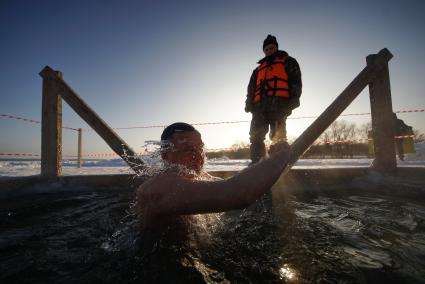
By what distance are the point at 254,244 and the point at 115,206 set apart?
1932mm

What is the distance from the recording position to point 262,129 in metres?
4.71

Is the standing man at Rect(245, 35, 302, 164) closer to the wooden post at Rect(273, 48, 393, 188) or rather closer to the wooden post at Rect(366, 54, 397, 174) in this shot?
the wooden post at Rect(273, 48, 393, 188)

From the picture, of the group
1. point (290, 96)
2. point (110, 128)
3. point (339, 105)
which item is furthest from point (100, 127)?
point (339, 105)

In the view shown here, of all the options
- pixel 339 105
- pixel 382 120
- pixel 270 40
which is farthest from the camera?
pixel 270 40

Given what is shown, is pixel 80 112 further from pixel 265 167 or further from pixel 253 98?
pixel 265 167

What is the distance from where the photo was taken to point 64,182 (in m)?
4.06

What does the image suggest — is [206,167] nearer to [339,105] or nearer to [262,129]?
[262,129]

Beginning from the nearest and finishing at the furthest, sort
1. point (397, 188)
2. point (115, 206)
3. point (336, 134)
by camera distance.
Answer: point (115, 206) → point (397, 188) → point (336, 134)

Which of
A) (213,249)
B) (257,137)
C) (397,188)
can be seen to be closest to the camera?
(213,249)

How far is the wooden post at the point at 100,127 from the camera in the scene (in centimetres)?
388

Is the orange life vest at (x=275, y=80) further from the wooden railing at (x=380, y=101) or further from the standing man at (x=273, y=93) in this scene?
the wooden railing at (x=380, y=101)

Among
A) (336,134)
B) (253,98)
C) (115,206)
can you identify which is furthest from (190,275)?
(336,134)

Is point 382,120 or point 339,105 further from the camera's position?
point 382,120

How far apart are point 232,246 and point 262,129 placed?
2.90 metres
